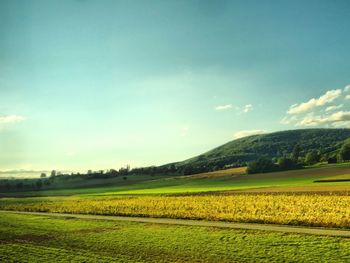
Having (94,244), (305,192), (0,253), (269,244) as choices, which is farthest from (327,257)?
(305,192)

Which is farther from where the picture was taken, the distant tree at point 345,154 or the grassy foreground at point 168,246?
the distant tree at point 345,154

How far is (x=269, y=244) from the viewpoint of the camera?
2275cm

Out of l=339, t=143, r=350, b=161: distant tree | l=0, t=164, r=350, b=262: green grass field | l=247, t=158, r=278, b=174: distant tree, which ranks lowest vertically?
l=0, t=164, r=350, b=262: green grass field

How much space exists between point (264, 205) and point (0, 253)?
2963 centimetres

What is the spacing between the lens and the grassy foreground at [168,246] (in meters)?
20.2

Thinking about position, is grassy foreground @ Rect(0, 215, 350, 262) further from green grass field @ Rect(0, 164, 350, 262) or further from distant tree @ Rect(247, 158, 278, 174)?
distant tree @ Rect(247, 158, 278, 174)

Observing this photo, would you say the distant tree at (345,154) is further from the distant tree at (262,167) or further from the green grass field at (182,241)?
the green grass field at (182,241)

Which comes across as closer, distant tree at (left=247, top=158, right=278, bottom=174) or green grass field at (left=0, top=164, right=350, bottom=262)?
green grass field at (left=0, top=164, right=350, bottom=262)

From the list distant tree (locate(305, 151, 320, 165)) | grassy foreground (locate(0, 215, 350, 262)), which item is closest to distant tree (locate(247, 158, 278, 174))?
distant tree (locate(305, 151, 320, 165))

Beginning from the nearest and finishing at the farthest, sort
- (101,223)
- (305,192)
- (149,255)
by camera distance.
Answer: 1. (149,255)
2. (101,223)
3. (305,192)

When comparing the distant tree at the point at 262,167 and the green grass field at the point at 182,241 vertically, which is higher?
the distant tree at the point at 262,167

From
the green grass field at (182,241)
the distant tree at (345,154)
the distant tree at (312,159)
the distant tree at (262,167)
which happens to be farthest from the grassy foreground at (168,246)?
the distant tree at (312,159)

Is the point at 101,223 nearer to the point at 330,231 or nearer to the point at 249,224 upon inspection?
the point at 249,224

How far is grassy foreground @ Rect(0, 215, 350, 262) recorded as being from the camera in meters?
20.2
